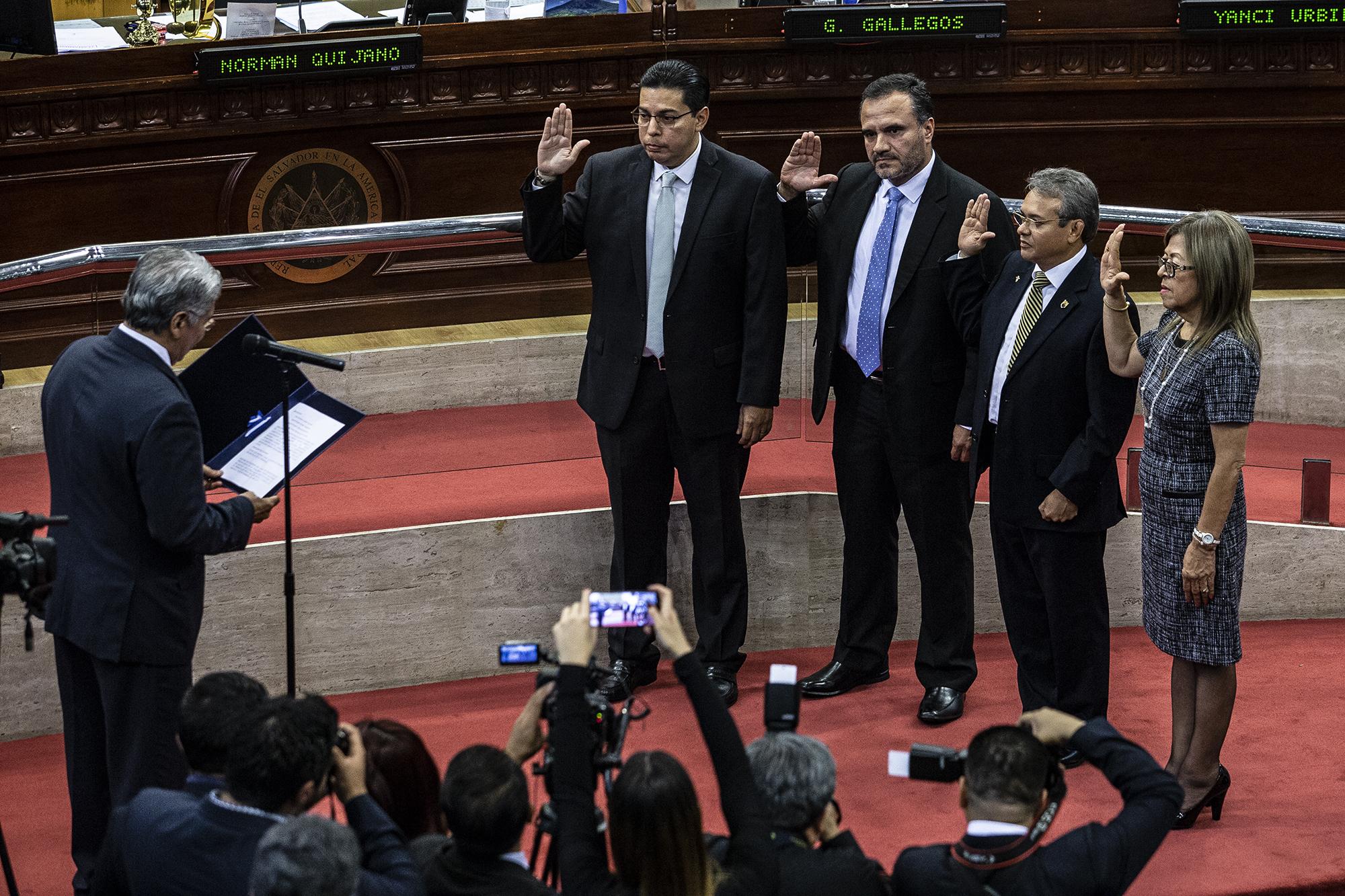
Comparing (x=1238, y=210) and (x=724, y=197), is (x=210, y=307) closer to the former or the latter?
(x=724, y=197)

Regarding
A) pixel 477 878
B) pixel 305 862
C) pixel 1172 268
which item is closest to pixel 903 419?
pixel 1172 268

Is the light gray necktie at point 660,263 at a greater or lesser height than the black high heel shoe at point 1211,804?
greater

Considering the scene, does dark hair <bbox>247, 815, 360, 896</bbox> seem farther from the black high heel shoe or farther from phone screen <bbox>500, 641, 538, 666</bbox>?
the black high heel shoe

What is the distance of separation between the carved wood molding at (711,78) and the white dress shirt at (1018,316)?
2.56m

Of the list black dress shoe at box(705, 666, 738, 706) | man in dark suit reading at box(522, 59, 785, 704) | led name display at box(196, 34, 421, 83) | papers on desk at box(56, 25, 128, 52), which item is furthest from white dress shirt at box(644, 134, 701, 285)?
papers on desk at box(56, 25, 128, 52)

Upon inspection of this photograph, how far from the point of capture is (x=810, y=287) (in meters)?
4.54

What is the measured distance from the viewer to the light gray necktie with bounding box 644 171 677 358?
4.25 metres

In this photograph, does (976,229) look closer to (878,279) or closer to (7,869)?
(878,279)

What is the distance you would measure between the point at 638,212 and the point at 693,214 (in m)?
0.15

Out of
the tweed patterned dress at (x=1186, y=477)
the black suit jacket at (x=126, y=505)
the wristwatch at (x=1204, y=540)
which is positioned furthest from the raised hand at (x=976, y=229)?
the black suit jacket at (x=126, y=505)

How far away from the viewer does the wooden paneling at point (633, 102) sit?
224 inches

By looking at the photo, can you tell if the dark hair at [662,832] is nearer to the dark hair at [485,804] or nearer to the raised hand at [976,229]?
the dark hair at [485,804]

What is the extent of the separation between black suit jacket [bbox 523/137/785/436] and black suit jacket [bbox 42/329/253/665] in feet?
4.19

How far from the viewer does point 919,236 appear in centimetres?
418
